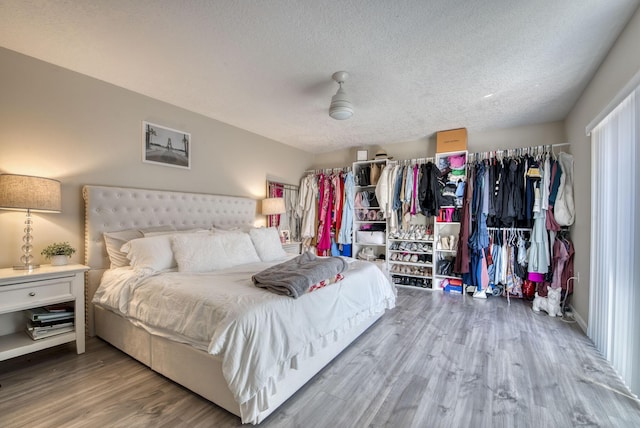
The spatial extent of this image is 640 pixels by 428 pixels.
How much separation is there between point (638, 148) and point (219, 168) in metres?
3.87

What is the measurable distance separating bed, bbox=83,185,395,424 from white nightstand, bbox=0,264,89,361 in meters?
0.19

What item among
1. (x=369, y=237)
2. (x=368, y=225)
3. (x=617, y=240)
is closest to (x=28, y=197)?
(x=369, y=237)

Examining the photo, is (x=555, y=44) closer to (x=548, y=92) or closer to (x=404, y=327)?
(x=548, y=92)

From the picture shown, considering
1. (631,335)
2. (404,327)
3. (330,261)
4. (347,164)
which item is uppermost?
(347,164)

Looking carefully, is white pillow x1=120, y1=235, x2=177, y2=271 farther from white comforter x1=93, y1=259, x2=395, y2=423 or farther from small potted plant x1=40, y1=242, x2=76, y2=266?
small potted plant x1=40, y1=242, x2=76, y2=266

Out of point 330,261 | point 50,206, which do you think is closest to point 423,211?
point 330,261

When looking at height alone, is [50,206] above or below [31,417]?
above

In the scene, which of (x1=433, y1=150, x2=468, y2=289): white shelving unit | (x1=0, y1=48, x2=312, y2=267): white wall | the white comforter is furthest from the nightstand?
(x1=433, y1=150, x2=468, y2=289): white shelving unit

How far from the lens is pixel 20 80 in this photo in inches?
82.7

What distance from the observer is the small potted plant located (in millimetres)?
2131

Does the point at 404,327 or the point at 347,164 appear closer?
the point at 404,327

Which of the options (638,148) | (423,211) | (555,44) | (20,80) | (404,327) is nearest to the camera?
(638,148)

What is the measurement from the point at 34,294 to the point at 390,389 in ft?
8.43

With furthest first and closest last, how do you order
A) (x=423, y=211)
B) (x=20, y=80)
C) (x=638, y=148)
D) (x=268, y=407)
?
(x=423, y=211), (x=20, y=80), (x=638, y=148), (x=268, y=407)
